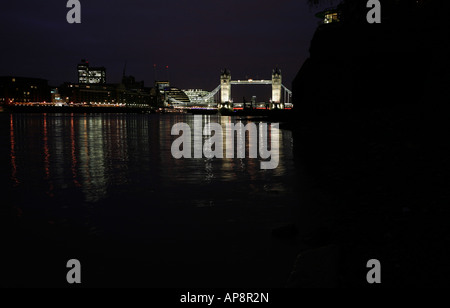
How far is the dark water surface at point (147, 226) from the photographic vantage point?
5.70 metres

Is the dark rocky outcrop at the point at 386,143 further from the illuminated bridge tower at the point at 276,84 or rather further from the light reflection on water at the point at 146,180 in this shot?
the illuminated bridge tower at the point at 276,84

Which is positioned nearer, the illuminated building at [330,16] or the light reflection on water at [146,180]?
the light reflection on water at [146,180]

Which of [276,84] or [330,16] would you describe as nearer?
[330,16]

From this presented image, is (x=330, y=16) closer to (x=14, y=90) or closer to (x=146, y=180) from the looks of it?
(x=146, y=180)

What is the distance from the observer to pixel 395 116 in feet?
54.5

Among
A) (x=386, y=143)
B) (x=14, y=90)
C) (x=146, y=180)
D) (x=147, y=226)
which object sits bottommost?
(x=147, y=226)

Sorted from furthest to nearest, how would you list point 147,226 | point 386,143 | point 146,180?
point 386,143 → point 146,180 → point 147,226

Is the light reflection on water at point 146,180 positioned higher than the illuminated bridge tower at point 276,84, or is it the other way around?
the illuminated bridge tower at point 276,84

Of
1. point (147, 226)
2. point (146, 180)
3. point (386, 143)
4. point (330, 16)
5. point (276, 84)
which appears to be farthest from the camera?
point (276, 84)

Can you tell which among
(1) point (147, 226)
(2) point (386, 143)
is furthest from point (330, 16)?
(1) point (147, 226)

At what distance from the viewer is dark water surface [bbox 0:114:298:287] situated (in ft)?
18.7

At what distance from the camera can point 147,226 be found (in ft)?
25.6

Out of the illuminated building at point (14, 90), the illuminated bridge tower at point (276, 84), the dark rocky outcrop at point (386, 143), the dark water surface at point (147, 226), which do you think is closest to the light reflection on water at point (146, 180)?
the dark water surface at point (147, 226)

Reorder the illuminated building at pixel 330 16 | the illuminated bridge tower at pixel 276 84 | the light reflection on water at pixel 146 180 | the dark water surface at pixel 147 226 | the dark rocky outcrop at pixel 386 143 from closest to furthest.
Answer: the dark rocky outcrop at pixel 386 143, the dark water surface at pixel 147 226, the light reflection on water at pixel 146 180, the illuminated building at pixel 330 16, the illuminated bridge tower at pixel 276 84
